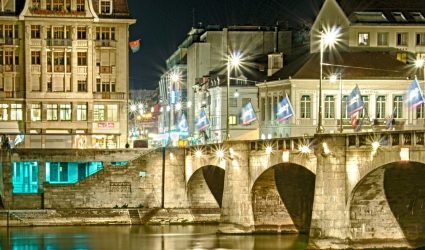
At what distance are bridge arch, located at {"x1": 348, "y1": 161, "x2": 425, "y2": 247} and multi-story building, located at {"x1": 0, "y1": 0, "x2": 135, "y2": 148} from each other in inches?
2209

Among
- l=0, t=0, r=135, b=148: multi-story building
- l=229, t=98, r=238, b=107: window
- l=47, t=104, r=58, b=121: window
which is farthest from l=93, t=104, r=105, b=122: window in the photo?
l=229, t=98, r=238, b=107: window

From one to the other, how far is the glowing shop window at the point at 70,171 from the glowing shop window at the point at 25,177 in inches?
65.0

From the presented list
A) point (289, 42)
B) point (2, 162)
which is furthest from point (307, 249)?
point (289, 42)

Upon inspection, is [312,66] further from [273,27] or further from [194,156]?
[273,27]

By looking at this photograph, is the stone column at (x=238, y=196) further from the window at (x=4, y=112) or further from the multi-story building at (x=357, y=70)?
the window at (x=4, y=112)

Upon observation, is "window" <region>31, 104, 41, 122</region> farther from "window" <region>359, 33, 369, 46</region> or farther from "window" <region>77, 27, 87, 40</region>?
"window" <region>359, 33, 369, 46</region>

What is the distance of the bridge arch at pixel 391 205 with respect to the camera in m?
64.4

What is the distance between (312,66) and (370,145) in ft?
154

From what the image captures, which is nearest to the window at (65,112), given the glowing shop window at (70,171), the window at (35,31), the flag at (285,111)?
the window at (35,31)

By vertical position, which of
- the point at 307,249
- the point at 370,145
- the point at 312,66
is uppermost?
the point at 312,66

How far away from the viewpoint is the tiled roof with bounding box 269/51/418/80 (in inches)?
4094

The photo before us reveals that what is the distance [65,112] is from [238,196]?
136 ft

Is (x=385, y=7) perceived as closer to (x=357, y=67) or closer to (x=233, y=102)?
(x=357, y=67)

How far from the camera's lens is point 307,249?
65.9 meters
